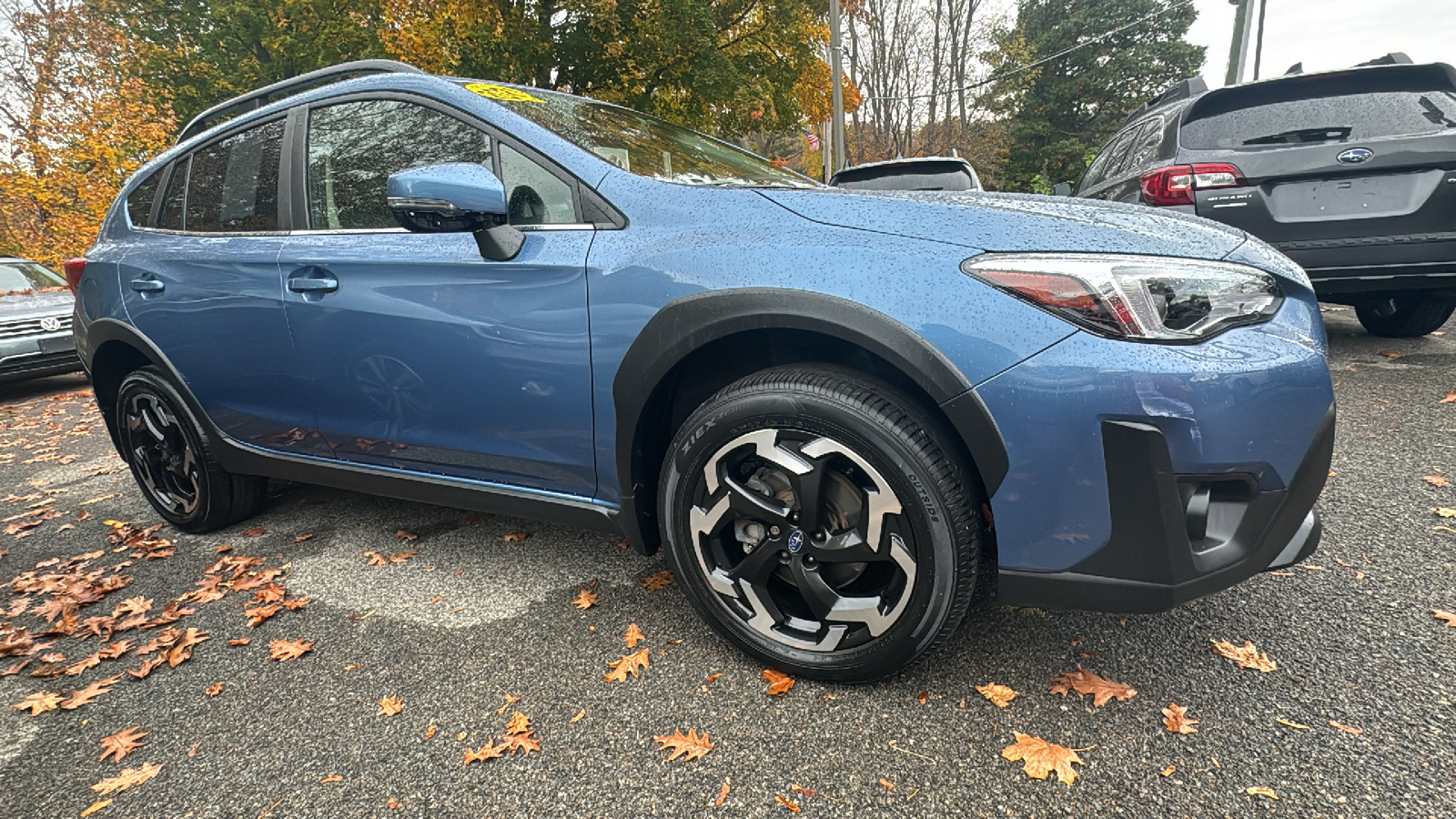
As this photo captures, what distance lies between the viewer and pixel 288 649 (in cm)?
222

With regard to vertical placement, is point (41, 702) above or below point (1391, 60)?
below

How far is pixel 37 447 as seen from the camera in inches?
214

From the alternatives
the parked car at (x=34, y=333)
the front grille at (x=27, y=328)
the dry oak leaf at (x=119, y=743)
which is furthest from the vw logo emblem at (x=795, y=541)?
the front grille at (x=27, y=328)

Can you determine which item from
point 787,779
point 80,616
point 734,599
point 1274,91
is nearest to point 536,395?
point 734,599

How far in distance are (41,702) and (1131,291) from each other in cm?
303

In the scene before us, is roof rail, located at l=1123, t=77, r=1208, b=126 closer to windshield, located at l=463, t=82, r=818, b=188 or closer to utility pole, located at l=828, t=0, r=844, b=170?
windshield, located at l=463, t=82, r=818, b=188

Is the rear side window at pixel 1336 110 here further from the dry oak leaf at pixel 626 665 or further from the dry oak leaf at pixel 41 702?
the dry oak leaf at pixel 41 702

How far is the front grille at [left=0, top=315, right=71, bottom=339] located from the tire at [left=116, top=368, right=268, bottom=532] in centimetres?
587

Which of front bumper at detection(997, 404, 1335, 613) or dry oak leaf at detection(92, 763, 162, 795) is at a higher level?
front bumper at detection(997, 404, 1335, 613)

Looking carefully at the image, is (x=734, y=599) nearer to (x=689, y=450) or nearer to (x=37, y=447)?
(x=689, y=450)

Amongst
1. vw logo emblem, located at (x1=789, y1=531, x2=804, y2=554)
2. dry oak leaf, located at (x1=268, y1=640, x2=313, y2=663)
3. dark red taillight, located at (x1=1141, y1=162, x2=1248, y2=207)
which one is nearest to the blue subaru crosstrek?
vw logo emblem, located at (x1=789, y1=531, x2=804, y2=554)

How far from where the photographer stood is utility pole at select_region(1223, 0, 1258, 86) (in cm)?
1572

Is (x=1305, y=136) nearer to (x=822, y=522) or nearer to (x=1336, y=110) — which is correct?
(x=1336, y=110)

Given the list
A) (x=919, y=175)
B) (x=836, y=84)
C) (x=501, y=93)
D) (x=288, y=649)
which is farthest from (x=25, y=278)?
(x=836, y=84)
